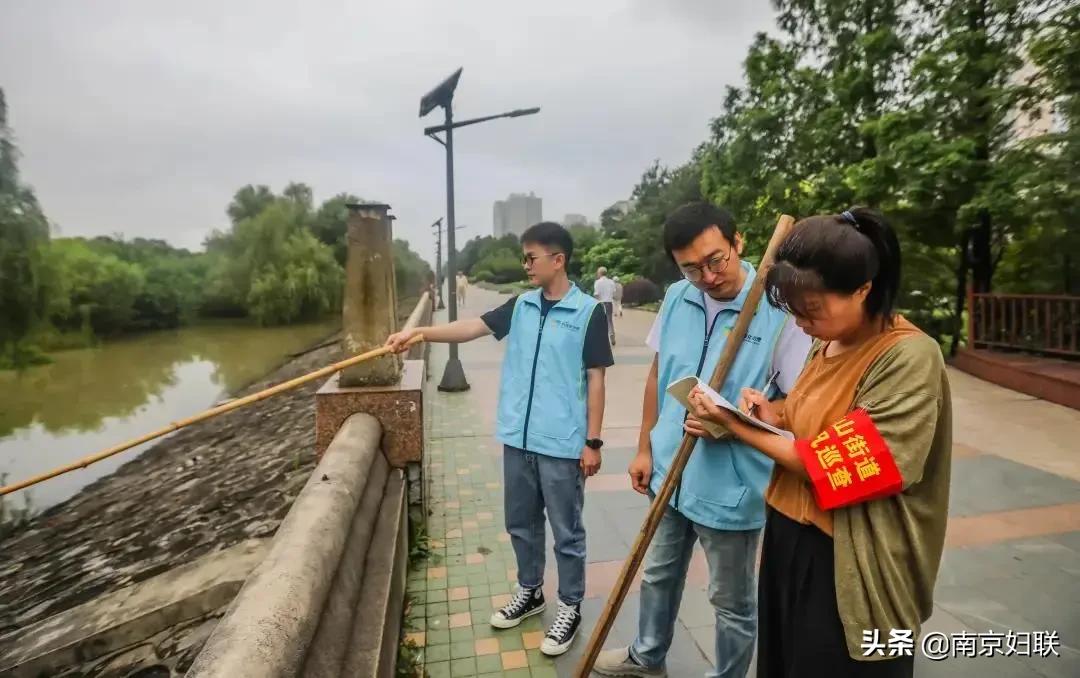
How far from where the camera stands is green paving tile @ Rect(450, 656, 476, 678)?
2.56 m

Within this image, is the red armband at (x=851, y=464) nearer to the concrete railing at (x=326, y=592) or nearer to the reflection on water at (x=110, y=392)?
the concrete railing at (x=326, y=592)

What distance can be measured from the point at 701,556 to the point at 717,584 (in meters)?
1.55

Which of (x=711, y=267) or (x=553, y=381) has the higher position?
(x=711, y=267)

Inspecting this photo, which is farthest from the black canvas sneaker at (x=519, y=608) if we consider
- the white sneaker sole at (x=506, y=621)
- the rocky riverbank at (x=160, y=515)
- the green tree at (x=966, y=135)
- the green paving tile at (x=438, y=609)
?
the green tree at (x=966, y=135)

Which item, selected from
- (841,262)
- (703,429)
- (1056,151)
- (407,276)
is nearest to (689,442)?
(703,429)

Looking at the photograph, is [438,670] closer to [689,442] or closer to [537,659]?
[537,659]

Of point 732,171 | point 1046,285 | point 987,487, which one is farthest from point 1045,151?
point 732,171

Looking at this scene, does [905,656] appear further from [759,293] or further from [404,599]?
[404,599]

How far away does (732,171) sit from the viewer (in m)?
13.9

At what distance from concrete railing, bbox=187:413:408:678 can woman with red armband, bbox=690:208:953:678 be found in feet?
3.88

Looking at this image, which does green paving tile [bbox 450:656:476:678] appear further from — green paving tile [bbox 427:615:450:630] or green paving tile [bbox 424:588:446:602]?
green paving tile [bbox 424:588:446:602]

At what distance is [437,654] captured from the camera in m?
2.69

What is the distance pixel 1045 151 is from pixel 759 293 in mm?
7842

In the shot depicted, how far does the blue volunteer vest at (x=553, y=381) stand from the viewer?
102 inches
